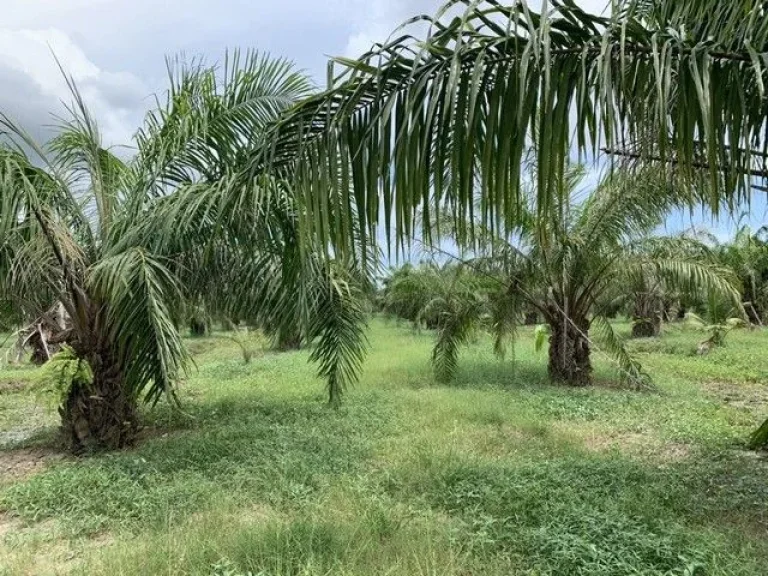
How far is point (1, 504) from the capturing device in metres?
4.01

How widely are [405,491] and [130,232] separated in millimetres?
3209

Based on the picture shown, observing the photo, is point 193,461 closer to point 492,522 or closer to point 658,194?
point 492,522

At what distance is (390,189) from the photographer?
101 inches

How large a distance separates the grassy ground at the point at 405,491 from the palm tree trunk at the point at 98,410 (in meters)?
0.28

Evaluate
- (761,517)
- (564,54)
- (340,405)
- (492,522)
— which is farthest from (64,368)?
(761,517)

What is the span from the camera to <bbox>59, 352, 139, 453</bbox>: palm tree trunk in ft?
18.3

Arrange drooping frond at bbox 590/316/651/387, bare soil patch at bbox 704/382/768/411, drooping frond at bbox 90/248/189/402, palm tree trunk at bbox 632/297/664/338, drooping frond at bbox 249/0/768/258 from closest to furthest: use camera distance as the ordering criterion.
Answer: drooping frond at bbox 249/0/768/258, drooping frond at bbox 90/248/189/402, bare soil patch at bbox 704/382/768/411, drooping frond at bbox 590/316/651/387, palm tree trunk at bbox 632/297/664/338

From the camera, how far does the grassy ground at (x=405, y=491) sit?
281 cm

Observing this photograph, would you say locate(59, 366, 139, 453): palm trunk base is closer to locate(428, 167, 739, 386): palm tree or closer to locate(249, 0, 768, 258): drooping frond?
locate(249, 0, 768, 258): drooping frond

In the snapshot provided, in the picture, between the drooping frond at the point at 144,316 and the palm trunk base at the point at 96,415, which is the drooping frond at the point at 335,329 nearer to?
the drooping frond at the point at 144,316

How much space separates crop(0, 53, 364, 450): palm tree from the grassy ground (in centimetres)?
63

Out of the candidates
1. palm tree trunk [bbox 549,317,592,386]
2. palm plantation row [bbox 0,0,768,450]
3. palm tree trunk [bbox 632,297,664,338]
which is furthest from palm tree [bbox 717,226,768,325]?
palm plantation row [bbox 0,0,768,450]

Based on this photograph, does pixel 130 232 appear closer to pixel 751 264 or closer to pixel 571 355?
pixel 571 355

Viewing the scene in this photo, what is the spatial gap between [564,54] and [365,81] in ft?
2.69
